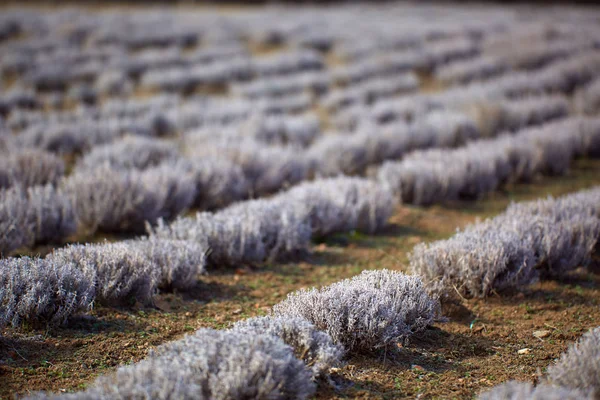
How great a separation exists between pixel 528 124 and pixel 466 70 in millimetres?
4162

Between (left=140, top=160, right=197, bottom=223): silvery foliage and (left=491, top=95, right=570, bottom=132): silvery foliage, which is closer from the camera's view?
(left=140, top=160, right=197, bottom=223): silvery foliage

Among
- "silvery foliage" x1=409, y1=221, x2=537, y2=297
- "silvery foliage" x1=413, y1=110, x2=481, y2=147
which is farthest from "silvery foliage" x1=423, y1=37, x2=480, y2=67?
"silvery foliage" x1=409, y1=221, x2=537, y2=297

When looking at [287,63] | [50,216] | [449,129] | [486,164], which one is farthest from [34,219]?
[287,63]

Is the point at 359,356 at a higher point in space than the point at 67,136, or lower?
lower

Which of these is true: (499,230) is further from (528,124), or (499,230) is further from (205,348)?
(528,124)

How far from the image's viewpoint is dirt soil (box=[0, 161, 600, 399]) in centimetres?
296

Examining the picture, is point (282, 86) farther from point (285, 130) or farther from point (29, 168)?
point (29, 168)

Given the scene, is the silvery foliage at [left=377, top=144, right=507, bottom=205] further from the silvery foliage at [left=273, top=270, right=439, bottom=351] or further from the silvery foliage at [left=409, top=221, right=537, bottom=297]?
the silvery foliage at [left=273, top=270, right=439, bottom=351]

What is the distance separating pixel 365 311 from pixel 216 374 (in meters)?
1.06

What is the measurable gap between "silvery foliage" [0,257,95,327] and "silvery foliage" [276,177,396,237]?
229 centimetres

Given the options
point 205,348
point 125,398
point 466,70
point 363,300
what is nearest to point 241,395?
point 205,348

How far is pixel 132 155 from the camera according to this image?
272 inches

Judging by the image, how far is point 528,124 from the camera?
31.6 feet

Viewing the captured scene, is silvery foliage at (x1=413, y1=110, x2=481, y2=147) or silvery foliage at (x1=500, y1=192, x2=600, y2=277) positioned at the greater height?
silvery foliage at (x1=413, y1=110, x2=481, y2=147)
